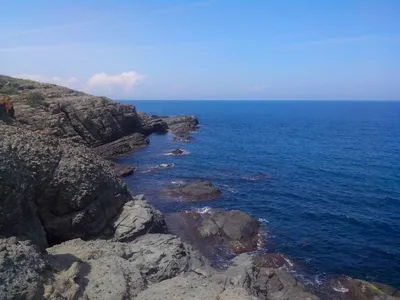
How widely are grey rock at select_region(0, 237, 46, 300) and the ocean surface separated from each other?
82.6 ft

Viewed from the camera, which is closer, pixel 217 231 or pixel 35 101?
pixel 217 231

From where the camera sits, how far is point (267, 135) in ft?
436

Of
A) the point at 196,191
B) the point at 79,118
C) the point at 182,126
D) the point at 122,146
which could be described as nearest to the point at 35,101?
the point at 79,118

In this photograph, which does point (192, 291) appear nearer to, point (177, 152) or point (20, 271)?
point (20, 271)

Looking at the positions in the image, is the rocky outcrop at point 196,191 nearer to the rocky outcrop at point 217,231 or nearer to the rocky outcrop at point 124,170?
the rocky outcrop at point 217,231

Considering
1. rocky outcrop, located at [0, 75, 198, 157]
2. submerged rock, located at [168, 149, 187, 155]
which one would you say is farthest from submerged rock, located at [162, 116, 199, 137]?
submerged rock, located at [168, 149, 187, 155]

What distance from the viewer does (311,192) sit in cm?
5962

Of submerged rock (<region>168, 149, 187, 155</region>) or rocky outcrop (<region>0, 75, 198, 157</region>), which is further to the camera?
submerged rock (<region>168, 149, 187, 155</region>)

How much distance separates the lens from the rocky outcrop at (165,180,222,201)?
182ft

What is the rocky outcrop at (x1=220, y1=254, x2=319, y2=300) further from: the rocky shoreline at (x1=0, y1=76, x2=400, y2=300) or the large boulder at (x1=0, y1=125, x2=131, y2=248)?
the large boulder at (x1=0, y1=125, x2=131, y2=248)

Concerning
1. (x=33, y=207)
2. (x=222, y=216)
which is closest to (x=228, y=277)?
(x=33, y=207)

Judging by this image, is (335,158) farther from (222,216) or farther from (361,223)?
(222,216)

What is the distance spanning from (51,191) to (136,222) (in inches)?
303

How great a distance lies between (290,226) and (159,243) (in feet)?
80.0
